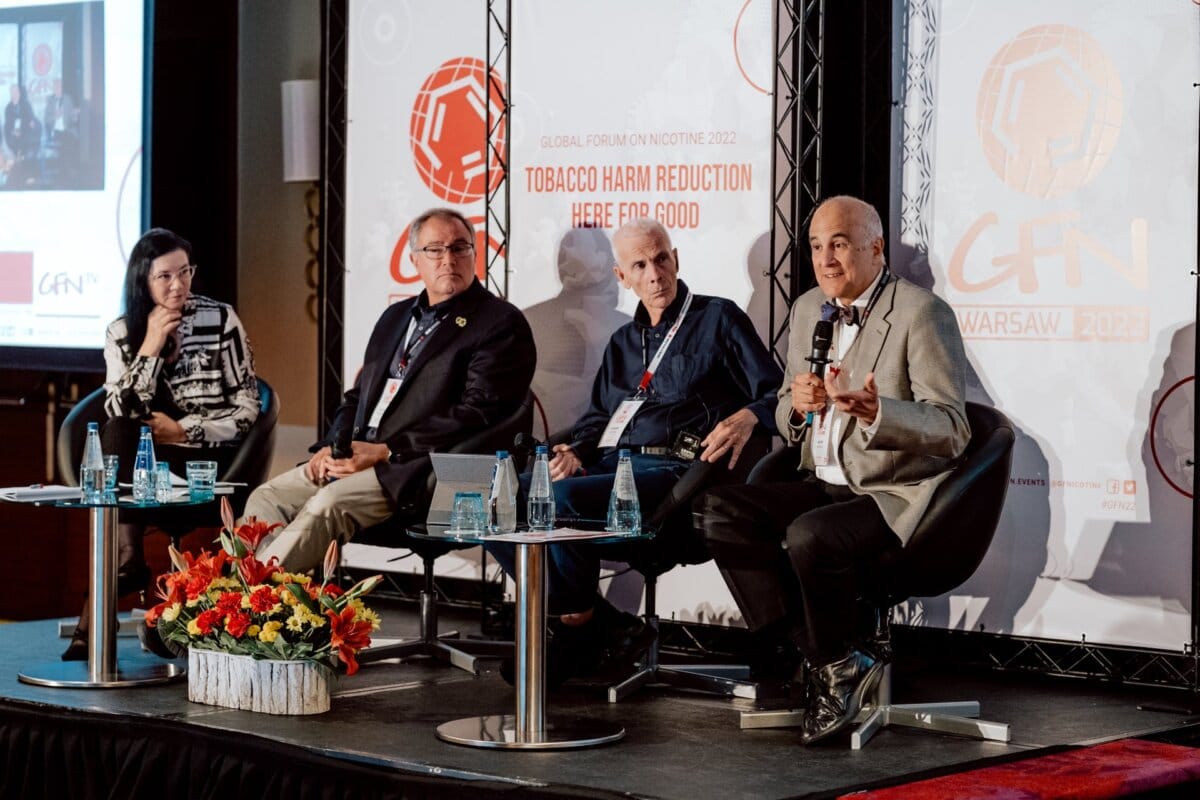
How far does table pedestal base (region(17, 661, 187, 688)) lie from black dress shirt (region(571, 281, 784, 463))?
1416mm

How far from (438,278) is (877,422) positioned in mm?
1911

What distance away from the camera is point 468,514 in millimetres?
4457

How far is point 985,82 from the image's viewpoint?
5500mm

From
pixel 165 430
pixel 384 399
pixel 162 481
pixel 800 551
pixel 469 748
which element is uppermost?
pixel 384 399

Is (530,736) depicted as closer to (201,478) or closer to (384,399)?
(201,478)

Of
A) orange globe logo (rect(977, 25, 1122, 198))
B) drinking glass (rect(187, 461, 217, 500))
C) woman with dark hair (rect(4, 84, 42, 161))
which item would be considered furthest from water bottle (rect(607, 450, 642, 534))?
woman with dark hair (rect(4, 84, 42, 161))

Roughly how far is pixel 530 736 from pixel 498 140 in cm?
281

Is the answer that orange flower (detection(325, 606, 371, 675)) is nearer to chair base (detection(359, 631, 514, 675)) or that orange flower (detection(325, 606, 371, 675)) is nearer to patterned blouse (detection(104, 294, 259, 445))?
chair base (detection(359, 631, 514, 675))

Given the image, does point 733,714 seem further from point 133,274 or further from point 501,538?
point 133,274

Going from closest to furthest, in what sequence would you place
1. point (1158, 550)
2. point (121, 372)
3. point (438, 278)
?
point (1158, 550)
point (438, 278)
point (121, 372)

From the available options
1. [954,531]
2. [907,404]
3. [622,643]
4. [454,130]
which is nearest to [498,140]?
[454,130]

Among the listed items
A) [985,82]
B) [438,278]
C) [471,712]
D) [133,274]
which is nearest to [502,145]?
[438,278]

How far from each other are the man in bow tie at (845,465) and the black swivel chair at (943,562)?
0.04m

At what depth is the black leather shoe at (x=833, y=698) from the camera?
4.41 meters
